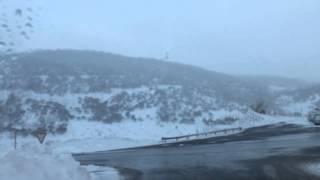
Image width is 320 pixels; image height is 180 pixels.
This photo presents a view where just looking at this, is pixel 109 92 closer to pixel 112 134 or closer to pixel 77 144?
pixel 112 134

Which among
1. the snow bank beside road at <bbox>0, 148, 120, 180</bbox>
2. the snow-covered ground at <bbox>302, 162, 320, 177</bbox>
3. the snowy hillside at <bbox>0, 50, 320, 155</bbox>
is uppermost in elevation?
the snowy hillside at <bbox>0, 50, 320, 155</bbox>

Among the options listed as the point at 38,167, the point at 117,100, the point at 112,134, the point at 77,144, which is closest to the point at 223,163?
the point at 38,167

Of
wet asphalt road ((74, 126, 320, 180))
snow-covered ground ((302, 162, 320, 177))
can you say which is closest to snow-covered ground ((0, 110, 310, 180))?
wet asphalt road ((74, 126, 320, 180))

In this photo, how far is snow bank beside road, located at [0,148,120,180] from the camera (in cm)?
1281

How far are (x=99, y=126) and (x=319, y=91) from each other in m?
78.0

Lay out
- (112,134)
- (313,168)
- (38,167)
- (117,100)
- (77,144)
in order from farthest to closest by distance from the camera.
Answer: (117,100) < (112,134) < (77,144) < (313,168) < (38,167)

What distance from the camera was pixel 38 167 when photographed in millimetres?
13609

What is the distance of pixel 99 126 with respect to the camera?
48.3 meters

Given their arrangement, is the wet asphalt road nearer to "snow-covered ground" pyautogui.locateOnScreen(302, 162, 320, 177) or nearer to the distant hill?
"snow-covered ground" pyautogui.locateOnScreen(302, 162, 320, 177)

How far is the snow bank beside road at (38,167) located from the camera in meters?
12.8

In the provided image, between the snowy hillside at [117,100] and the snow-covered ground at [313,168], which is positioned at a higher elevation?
the snowy hillside at [117,100]

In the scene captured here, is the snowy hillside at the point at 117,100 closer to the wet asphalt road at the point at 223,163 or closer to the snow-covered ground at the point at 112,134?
the snow-covered ground at the point at 112,134

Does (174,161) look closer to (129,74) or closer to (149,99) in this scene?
(149,99)

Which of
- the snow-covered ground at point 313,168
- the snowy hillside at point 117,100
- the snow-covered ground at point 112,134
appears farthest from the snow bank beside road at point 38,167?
the snow-covered ground at point 112,134
